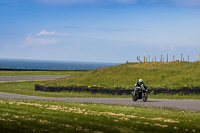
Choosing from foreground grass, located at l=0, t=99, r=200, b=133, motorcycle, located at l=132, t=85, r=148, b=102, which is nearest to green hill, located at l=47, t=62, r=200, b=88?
motorcycle, located at l=132, t=85, r=148, b=102

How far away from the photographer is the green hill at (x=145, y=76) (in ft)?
127

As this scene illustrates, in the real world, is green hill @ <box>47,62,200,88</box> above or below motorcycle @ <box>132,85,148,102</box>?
above

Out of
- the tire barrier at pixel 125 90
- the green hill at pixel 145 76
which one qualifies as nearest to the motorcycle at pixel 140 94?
the tire barrier at pixel 125 90

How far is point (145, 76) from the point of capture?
140 feet

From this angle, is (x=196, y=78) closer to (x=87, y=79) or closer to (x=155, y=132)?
(x=87, y=79)

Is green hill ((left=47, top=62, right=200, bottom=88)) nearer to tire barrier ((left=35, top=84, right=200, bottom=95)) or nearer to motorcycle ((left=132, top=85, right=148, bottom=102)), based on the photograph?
tire barrier ((left=35, top=84, right=200, bottom=95))

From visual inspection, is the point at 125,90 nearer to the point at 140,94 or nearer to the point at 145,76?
the point at 140,94

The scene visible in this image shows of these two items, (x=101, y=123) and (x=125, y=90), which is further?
(x=125, y=90)

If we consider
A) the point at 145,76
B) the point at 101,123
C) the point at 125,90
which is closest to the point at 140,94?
the point at 125,90

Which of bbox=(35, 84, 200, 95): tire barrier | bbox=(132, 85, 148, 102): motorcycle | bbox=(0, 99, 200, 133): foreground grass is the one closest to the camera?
bbox=(0, 99, 200, 133): foreground grass

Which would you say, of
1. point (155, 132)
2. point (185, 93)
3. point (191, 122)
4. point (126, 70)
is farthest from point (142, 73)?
point (155, 132)

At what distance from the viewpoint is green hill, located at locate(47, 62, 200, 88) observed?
127ft

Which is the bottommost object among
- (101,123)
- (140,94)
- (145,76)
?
(101,123)

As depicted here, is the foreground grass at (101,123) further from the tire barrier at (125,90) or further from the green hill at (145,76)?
the green hill at (145,76)
